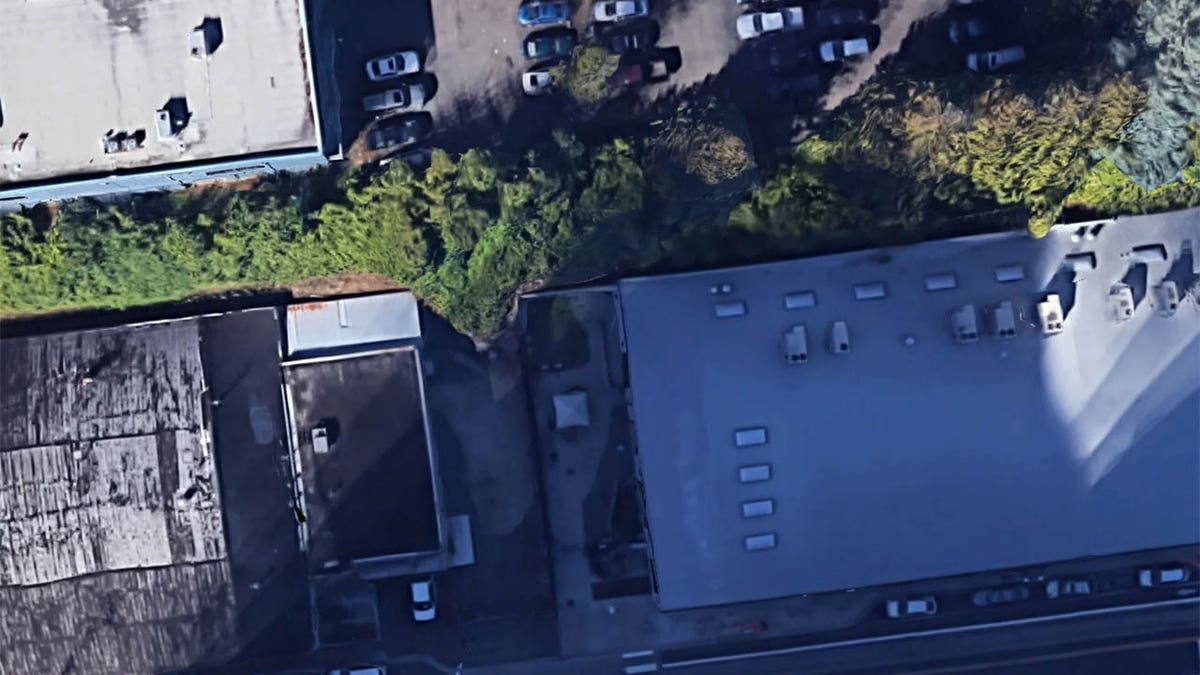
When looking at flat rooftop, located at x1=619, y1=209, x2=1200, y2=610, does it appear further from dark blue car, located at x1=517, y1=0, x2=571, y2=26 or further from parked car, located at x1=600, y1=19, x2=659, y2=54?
dark blue car, located at x1=517, y1=0, x2=571, y2=26

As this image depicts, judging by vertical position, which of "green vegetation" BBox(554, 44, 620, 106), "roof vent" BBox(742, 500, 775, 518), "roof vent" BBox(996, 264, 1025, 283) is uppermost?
"green vegetation" BBox(554, 44, 620, 106)

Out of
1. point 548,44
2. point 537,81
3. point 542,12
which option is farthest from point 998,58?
point 537,81

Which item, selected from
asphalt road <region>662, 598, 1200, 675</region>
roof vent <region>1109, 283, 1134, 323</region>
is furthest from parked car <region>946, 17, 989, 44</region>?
asphalt road <region>662, 598, 1200, 675</region>

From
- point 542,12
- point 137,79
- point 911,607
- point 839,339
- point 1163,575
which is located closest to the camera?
point 137,79

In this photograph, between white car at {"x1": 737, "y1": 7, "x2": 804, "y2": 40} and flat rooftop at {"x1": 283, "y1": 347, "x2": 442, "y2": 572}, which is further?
white car at {"x1": 737, "y1": 7, "x2": 804, "y2": 40}

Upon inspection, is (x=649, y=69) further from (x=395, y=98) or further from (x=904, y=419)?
(x=904, y=419)

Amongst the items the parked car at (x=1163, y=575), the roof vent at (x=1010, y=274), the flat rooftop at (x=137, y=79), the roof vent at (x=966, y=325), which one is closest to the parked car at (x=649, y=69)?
the flat rooftop at (x=137, y=79)

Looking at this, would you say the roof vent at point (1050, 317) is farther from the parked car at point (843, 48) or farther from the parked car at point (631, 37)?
the parked car at point (631, 37)

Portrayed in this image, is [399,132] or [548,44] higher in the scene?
[548,44]
